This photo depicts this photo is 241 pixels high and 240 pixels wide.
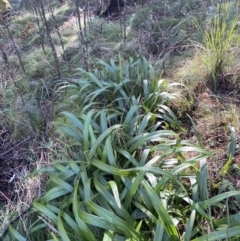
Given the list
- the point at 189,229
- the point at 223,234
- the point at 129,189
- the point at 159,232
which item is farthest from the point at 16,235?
the point at 223,234

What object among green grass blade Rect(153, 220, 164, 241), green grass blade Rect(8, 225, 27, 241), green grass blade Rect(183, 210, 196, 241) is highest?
green grass blade Rect(153, 220, 164, 241)

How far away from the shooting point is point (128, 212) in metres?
1.57

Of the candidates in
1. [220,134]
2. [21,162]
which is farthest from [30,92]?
[220,134]

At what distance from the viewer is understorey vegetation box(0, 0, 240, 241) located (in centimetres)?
151

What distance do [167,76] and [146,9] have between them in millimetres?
1844

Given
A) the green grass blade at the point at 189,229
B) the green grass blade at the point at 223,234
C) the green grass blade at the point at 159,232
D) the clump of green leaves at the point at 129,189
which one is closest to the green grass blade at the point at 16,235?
→ the clump of green leaves at the point at 129,189

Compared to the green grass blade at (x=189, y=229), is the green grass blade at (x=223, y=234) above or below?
above

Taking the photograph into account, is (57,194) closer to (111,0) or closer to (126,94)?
(126,94)

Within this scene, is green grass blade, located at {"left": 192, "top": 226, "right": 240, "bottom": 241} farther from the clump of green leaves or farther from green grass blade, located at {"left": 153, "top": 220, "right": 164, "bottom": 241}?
green grass blade, located at {"left": 153, "top": 220, "right": 164, "bottom": 241}

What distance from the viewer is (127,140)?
200cm

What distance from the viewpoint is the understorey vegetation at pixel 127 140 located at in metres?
1.51

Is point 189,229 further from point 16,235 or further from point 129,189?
point 16,235

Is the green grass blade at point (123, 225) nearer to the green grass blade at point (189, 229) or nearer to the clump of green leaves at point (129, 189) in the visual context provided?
the clump of green leaves at point (129, 189)

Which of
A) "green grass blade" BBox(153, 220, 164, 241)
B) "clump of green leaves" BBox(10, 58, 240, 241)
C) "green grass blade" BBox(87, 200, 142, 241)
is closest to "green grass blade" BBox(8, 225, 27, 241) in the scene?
Result: "clump of green leaves" BBox(10, 58, 240, 241)
